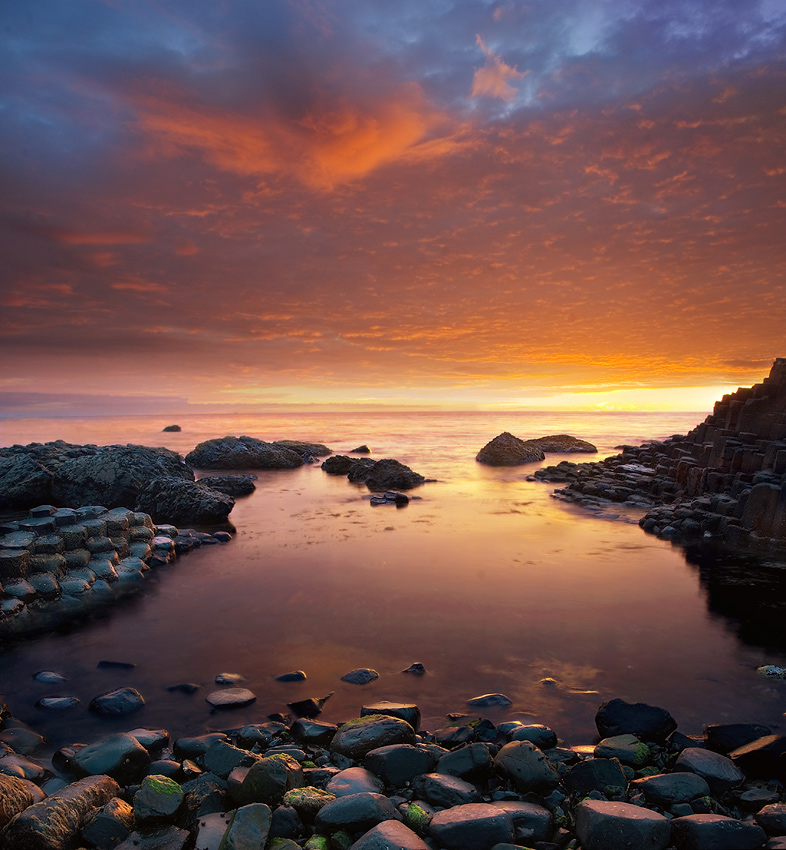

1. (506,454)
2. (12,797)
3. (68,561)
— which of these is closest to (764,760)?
(12,797)

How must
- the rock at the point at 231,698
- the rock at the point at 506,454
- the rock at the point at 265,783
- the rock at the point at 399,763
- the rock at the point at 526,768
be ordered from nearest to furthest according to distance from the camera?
the rock at the point at 265,783
the rock at the point at 526,768
the rock at the point at 399,763
the rock at the point at 231,698
the rock at the point at 506,454

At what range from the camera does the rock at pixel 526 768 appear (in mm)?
3568

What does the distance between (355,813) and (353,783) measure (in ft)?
1.28

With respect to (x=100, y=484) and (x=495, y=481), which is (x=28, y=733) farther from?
(x=495, y=481)

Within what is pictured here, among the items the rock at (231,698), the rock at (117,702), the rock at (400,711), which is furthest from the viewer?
the rock at (231,698)

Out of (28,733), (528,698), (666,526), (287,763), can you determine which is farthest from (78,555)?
(666,526)

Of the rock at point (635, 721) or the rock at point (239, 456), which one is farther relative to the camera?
the rock at point (239, 456)

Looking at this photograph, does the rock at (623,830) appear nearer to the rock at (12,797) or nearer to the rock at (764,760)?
the rock at (764,760)

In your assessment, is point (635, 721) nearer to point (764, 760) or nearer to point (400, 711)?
point (764, 760)

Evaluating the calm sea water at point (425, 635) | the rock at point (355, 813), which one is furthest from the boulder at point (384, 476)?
the rock at point (355, 813)

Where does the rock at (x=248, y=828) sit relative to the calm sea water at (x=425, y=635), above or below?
above

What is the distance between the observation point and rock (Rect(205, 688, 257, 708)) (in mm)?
4891

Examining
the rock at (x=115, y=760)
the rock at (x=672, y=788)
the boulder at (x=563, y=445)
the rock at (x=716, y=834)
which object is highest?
the boulder at (x=563, y=445)

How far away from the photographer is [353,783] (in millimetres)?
3539
